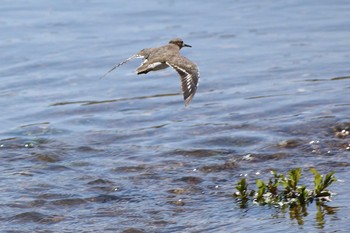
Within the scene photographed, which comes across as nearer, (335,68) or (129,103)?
(129,103)

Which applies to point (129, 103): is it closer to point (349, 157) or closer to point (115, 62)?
point (115, 62)

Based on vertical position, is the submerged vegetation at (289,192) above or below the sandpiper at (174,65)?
below

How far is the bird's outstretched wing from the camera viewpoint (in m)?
9.27

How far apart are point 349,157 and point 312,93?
10.8 feet

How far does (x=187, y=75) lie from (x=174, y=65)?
0.35m

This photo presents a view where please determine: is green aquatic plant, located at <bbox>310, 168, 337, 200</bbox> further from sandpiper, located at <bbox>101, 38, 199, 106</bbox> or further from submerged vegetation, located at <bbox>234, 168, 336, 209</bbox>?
sandpiper, located at <bbox>101, 38, 199, 106</bbox>

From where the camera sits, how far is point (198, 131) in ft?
37.3

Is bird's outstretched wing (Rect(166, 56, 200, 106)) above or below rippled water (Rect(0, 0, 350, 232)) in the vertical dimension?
above

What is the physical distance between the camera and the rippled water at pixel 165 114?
8.44 metres

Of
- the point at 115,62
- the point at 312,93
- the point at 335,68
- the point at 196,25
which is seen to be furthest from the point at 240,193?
the point at 196,25

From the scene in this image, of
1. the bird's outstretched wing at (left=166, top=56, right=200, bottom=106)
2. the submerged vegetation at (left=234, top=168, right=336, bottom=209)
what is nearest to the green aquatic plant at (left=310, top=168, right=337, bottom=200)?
the submerged vegetation at (left=234, top=168, right=336, bottom=209)

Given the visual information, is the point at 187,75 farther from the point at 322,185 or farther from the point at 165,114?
the point at 165,114

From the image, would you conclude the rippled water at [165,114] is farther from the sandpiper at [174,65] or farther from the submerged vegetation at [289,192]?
the sandpiper at [174,65]

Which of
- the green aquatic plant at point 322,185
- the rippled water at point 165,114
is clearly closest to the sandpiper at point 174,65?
the rippled water at point 165,114
